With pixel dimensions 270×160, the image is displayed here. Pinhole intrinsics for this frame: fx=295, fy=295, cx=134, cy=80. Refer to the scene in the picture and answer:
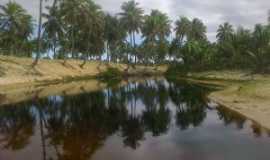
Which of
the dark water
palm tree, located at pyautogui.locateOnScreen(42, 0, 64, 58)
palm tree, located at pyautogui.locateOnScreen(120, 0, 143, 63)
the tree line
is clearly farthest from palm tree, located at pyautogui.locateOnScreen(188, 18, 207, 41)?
the dark water

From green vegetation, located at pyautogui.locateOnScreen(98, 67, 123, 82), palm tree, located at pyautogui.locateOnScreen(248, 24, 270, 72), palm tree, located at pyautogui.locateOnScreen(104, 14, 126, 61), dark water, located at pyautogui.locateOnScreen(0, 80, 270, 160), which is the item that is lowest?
dark water, located at pyautogui.locateOnScreen(0, 80, 270, 160)

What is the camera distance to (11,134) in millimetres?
16938

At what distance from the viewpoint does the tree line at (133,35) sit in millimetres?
67000

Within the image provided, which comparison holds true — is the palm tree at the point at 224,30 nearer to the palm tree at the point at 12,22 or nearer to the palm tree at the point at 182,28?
the palm tree at the point at 182,28

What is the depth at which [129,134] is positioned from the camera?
1642cm

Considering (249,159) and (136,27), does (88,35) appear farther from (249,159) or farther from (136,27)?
(249,159)

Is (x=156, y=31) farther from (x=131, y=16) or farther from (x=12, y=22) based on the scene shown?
(x=12, y=22)

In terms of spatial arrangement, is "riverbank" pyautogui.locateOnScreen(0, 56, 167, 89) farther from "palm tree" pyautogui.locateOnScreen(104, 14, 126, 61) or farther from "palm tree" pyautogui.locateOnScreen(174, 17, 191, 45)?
"palm tree" pyautogui.locateOnScreen(174, 17, 191, 45)

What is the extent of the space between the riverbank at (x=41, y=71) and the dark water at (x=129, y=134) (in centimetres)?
2453

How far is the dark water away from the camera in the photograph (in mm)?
12805

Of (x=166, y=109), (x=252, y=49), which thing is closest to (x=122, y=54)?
(x=252, y=49)

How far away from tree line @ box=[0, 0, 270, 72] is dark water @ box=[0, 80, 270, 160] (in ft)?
125

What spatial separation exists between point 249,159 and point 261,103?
40.1 feet

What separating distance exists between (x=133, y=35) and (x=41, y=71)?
3711 cm
